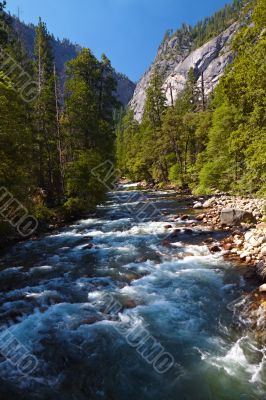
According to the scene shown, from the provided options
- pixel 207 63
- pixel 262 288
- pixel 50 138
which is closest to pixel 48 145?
pixel 50 138

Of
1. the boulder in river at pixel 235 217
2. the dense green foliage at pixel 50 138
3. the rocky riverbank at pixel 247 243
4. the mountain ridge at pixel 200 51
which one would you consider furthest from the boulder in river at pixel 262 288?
the mountain ridge at pixel 200 51

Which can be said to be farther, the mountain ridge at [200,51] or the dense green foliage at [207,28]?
the dense green foliage at [207,28]

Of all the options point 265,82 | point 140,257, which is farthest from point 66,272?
point 265,82

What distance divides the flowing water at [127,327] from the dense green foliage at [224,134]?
585 centimetres

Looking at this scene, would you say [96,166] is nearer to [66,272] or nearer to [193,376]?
[66,272]

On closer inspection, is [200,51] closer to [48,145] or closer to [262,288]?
[48,145]

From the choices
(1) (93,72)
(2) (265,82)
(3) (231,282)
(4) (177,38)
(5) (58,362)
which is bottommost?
(3) (231,282)

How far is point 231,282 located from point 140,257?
400cm

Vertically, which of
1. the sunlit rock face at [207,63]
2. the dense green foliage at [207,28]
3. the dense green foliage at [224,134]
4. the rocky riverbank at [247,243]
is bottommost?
the rocky riverbank at [247,243]

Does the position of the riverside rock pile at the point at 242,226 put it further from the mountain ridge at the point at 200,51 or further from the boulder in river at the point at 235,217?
the mountain ridge at the point at 200,51

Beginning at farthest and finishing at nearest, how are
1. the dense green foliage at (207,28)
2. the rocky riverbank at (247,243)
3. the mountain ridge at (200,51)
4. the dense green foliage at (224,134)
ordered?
the dense green foliage at (207,28) → the mountain ridge at (200,51) → the dense green foliage at (224,134) → the rocky riverbank at (247,243)

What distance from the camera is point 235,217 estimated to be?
1553 centimetres

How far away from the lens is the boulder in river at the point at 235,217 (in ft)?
49.9

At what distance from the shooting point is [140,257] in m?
12.3
